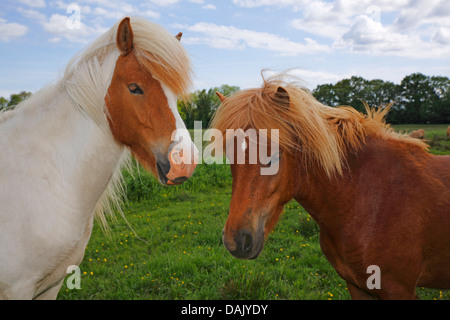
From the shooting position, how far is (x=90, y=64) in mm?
1912

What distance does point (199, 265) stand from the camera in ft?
14.7

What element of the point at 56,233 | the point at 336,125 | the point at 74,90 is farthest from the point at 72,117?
the point at 336,125

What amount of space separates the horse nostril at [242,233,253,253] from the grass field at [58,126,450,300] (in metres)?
1.07

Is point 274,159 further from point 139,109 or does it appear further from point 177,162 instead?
point 139,109

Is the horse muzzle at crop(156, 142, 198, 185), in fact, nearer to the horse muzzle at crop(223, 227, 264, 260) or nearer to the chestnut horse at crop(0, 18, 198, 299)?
the chestnut horse at crop(0, 18, 198, 299)

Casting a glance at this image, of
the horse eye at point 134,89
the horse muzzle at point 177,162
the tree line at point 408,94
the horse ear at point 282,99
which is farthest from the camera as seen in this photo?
the tree line at point 408,94

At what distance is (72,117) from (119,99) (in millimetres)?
383

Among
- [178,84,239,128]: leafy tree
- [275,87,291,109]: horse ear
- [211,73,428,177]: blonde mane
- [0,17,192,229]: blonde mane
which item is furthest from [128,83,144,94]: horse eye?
[275,87,291,109]: horse ear

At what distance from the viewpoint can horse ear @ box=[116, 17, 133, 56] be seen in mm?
1782

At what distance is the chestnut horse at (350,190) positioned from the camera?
201 centimetres

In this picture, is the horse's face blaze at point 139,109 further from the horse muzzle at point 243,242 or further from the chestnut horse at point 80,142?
the horse muzzle at point 243,242

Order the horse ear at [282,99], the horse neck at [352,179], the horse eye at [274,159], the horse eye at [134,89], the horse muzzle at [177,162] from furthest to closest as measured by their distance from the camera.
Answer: the horse neck at [352,179] < the horse ear at [282,99] < the horse eye at [274,159] < the horse eye at [134,89] < the horse muzzle at [177,162]

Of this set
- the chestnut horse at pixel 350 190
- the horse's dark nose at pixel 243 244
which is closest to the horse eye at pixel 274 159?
the chestnut horse at pixel 350 190

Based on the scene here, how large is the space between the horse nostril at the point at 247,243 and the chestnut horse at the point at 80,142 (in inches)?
23.8
